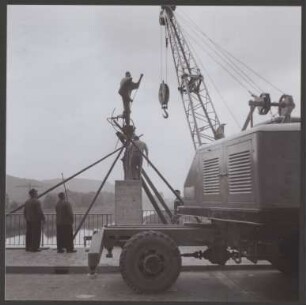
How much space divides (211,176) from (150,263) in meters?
1.71

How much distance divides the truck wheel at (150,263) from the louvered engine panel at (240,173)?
51.3 inches

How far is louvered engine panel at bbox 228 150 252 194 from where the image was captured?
747 cm

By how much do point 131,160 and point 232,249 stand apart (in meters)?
6.40

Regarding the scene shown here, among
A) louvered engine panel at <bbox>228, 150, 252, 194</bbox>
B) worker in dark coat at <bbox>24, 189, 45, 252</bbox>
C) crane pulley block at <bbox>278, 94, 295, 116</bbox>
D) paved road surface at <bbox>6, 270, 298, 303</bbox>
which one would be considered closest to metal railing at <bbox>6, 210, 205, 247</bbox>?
worker in dark coat at <bbox>24, 189, 45, 252</bbox>

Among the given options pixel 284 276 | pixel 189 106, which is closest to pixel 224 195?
pixel 284 276

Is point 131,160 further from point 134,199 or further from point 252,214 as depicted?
point 252,214

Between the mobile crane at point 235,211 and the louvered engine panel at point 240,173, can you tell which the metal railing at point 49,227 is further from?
the louvered engine panel at point 240,173

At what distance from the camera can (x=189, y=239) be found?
873 centimetres

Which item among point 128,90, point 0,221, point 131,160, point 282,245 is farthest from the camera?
point 131,160

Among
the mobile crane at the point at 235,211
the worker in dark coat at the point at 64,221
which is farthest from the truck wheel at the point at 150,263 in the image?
the worker in dark coat at the point at 64,221

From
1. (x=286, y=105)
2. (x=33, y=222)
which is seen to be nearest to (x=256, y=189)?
(x=286, y=105)

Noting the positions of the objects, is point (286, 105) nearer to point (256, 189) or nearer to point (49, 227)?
point (256, 189)

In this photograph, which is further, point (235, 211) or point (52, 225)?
point (52, 225)

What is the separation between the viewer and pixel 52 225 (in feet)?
50.1
